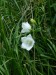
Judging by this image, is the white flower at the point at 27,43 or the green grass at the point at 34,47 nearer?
the white flower at the point at 27,43

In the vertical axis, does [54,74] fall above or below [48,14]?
below

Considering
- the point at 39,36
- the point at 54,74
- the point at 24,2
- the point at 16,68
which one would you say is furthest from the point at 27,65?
the point at 24,2

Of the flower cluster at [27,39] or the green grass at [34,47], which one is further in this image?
the green grass at [34,47]

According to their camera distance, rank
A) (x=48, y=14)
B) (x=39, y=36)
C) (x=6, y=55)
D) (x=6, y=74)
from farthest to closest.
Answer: (x=48, y=14) → (x=39, y=36) → (x=6, y=55) → (x=6, y=74)

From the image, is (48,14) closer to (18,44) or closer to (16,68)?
(18,44)

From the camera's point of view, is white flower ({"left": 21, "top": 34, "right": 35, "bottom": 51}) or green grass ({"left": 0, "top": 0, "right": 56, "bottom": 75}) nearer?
white flower ({"left": 21, "top": 34, "right": 35, "bottom": 51})

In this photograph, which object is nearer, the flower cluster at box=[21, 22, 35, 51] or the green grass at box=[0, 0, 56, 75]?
the flower cluster at box=[21, 22, 35, 51]

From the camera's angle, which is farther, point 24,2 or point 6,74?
point 24,2

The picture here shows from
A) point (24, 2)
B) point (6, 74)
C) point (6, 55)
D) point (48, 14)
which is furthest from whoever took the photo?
point (24, 2)
